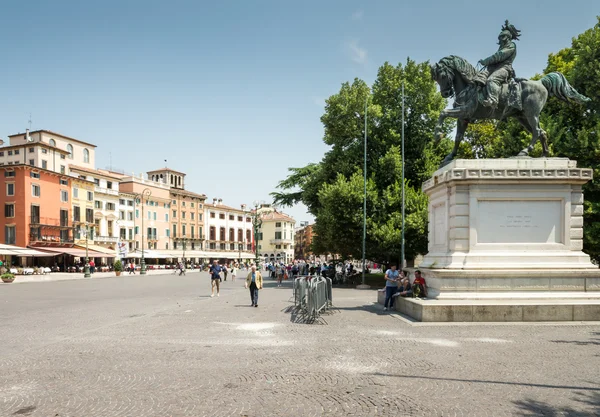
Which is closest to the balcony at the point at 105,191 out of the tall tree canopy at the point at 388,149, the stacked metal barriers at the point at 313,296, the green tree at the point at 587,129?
the tall tree canopy at the point at 388,149

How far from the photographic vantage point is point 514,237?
13.6 metres

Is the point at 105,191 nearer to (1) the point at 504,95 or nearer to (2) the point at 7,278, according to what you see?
(2) the point at 7,278

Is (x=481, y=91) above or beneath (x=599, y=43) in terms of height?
beneath

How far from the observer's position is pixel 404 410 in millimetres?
5863

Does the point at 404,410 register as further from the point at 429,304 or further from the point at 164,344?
the point at 429,304

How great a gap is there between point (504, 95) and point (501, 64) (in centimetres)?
92

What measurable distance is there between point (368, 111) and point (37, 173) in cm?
4218

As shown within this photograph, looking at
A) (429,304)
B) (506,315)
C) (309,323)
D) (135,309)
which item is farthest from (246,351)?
(135,309)

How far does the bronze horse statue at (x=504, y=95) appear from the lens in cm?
1449

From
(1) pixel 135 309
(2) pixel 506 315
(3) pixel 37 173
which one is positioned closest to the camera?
(2) pixel 506 315

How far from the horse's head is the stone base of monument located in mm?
2610

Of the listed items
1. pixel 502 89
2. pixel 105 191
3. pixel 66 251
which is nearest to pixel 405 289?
pixel 502 89

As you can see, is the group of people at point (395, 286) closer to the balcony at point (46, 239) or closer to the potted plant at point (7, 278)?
the potted plant at point (7, 278)

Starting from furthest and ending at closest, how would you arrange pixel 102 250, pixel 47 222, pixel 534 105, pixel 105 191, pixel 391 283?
pixel 105 191 < pixel 102 250 < pixel 47 222 < pixel 391 283 < pixel 534 105
